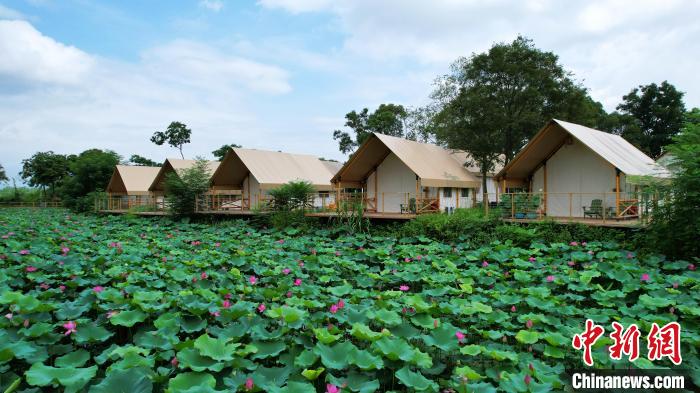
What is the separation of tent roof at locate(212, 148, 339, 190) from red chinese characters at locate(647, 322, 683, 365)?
58.2 ft

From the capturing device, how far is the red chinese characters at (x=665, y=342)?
4.30m

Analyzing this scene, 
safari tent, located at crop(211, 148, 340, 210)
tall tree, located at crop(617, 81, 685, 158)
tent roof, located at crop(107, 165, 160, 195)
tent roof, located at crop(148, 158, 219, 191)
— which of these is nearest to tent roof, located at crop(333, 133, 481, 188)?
safari tent, located at crop(211, 148, 340, 210)

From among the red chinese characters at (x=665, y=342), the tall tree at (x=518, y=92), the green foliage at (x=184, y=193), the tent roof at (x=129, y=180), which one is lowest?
the red chinese characters at (x=665, y=342)

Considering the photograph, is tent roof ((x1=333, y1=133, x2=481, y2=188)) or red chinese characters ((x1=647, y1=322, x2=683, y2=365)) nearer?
red chinese characters ((x1=647, y1=322, x2=683, y2=365))

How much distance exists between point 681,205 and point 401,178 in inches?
423

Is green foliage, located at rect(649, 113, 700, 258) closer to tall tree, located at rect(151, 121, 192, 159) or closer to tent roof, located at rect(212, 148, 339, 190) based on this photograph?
tent roof, located at rect(212, 148, 339, 190)

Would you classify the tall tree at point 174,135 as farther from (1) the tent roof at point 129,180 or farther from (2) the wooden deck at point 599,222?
(2) the wooden deck at point 599,222

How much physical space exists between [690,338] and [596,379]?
1468mm

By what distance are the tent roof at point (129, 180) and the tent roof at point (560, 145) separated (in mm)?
24489

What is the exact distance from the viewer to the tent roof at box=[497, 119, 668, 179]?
1333 cm

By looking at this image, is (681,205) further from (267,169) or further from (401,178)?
(267,169)

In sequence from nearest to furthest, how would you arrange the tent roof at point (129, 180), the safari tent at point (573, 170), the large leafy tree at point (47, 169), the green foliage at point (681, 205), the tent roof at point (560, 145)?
the green foliage at point (681, 205) < the tent roof at point (560, 145) < the safari tent at point (573, 170) < the tent roof at point (129, 180) < the large leafy tree at point (47, 169)

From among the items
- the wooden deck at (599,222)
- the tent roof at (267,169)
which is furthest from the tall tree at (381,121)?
the wooden deck at (599,222)

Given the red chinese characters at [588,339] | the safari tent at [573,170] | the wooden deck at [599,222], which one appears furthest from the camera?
the safari tent at [573,170]
